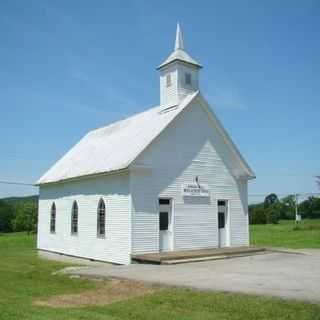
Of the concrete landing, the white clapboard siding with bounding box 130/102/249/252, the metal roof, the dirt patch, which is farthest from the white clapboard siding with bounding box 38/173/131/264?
the dirt patch

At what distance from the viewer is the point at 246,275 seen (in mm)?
14617

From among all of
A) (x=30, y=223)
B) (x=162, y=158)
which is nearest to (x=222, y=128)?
(x=162, y=158)

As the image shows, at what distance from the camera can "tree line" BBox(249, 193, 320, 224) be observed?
8981cm

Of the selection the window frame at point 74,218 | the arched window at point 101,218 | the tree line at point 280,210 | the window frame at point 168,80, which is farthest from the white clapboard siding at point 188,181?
the tree line at point 280,210

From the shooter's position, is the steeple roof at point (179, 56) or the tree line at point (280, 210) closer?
the steeple roof at point (179, 56)

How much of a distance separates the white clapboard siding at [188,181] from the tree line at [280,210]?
220 ft

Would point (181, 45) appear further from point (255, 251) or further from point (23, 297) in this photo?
point (23, 297)

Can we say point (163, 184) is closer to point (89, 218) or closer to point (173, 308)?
point (89, 218)

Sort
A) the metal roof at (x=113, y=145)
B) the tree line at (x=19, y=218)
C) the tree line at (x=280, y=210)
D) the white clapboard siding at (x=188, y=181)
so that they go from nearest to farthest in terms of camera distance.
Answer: the white clapboard siding at (x=188, y=181) → the metal roof at (x=113, y=145) → the tree line at (x=19, y=218) → the tree line at (x=280, y=210)

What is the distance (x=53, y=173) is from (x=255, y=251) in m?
13.6

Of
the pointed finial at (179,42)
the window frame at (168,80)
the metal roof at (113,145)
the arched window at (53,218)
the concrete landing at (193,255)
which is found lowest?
the concrete landing at (193,255)

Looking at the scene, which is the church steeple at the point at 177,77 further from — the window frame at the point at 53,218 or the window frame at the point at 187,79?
the window frame at the point at 53,218

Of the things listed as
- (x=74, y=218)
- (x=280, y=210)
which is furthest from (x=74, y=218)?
(x=280, y=210)

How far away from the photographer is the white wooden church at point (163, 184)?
20.4 metres
